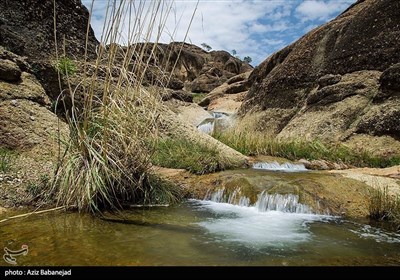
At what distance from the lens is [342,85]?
12609 mm

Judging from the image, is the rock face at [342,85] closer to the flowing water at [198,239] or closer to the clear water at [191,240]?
the flowing water at [198,239]

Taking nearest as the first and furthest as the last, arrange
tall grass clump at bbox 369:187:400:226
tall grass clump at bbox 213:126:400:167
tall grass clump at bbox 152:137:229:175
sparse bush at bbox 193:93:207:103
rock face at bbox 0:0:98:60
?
tall grass clump at bbox 369:187:400:226 < tall grass clump at bbox 152:137:229:175 < rock face at bbox 0:0:98:60 < tall grass clump at bbox 213:126:400:167 < sparse bush at bbox 193:93:207:103

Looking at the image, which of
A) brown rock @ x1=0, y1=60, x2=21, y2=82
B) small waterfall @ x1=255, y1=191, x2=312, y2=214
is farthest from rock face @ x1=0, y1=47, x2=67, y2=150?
small waterfall @ x1=255, y1=191, x2=312, y2=214

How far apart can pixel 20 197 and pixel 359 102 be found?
1056 cm

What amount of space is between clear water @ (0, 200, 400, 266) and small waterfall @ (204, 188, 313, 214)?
559 mm

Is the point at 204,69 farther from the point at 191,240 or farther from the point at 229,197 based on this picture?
the point at 191,240

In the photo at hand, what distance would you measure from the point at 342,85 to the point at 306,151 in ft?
13.9

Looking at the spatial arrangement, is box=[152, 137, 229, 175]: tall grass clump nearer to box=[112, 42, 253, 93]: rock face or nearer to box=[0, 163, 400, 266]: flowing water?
box=[0, 163, 400, 266]: flowing water

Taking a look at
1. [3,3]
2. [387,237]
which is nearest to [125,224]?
[387,237]

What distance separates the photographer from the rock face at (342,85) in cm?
1058

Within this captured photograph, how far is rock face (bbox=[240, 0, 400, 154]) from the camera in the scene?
10578 millimetres

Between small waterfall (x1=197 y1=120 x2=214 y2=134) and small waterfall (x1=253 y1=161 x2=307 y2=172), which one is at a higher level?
small waterfall (x1=197 y1=120 x2=214 y2=134)

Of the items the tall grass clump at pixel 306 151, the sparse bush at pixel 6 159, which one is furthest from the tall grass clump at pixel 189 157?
the tall grass clump at pixel 306 151

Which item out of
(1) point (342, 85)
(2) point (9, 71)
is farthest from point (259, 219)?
(1) point (342, 85)
